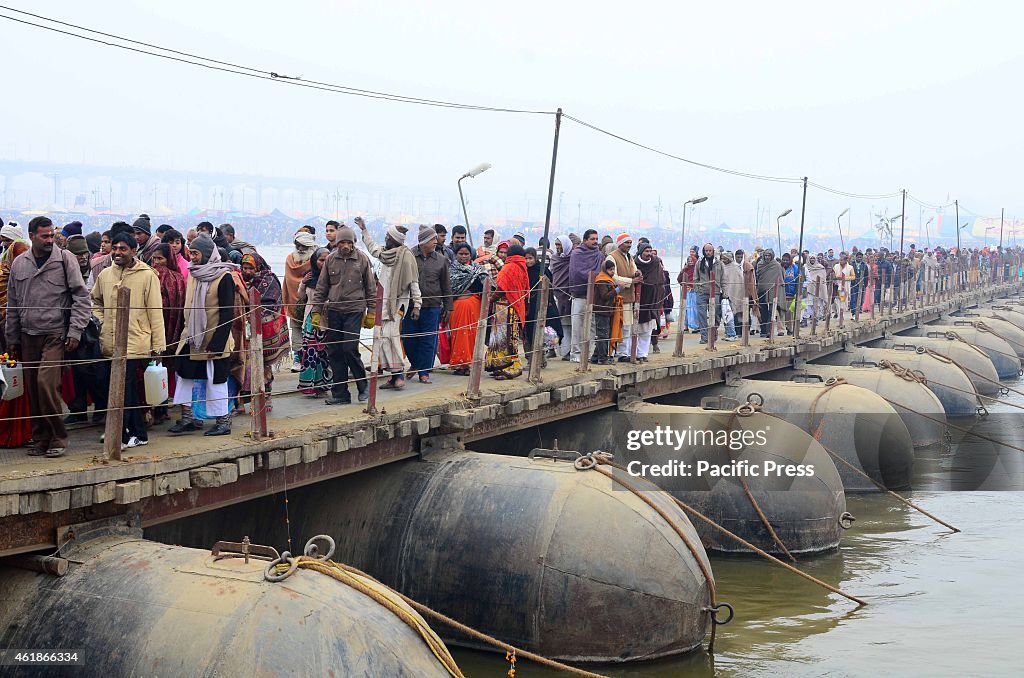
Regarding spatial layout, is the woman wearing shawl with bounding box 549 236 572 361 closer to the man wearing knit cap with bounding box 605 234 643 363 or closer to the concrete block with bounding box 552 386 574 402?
the man wearing knit cap with bounding box 605 234 643 363

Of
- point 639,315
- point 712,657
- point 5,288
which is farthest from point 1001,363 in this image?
point 5,288

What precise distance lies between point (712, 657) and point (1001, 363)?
24.8 m

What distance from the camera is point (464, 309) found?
13188mm

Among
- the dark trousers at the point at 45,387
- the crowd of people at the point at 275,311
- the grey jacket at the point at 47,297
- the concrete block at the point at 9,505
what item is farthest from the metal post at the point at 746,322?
the concrete block at the point at 9,505

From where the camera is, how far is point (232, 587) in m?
6.77

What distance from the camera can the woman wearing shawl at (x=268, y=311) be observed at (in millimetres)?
10500

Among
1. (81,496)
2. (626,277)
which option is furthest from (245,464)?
(626,277)

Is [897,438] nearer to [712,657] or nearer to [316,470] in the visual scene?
[712,657]

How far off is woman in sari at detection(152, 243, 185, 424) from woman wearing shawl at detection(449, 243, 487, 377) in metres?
4.14

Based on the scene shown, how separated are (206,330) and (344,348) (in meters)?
1.95

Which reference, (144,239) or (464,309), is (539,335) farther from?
(144,239)

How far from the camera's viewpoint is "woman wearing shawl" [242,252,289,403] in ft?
34.4

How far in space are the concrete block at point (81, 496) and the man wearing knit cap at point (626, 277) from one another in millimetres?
8347

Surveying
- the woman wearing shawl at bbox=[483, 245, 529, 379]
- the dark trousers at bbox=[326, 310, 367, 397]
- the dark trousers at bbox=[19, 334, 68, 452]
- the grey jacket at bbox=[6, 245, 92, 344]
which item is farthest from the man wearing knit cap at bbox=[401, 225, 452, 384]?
the dark trousers at bbox=[19, 334, 68, 452]
